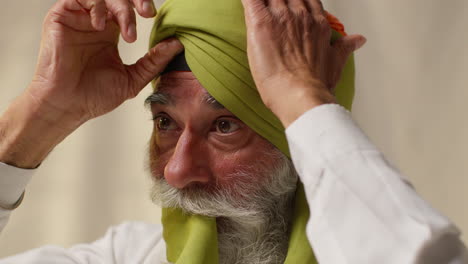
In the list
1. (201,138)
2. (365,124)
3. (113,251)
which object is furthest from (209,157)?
(365,124)

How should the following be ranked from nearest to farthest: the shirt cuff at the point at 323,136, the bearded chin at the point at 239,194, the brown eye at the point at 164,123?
the shirt cuff at the point at 323,136 < the bearded chin at the point at 239,194 < the brown eye at the point at 164,123

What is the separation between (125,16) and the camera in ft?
6.29

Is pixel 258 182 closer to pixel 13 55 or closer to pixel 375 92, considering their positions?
pixel 375 92

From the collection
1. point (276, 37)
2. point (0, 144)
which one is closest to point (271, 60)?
point (276, 37)

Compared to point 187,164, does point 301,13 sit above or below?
above

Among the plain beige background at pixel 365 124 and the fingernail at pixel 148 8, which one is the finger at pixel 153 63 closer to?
the fingernail at pixel 148 8

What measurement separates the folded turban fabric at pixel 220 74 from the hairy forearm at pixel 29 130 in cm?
50

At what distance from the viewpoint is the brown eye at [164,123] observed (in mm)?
2115

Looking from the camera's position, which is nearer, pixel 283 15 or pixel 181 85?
pixel 283 15

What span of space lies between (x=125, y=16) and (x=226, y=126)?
470 mm

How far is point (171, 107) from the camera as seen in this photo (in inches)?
81.2

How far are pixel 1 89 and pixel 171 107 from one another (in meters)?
1.81

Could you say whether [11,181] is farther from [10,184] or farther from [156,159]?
[156,159]

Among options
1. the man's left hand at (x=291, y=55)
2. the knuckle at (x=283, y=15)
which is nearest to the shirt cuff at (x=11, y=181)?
the man's left hand at (x=291, y=55)
